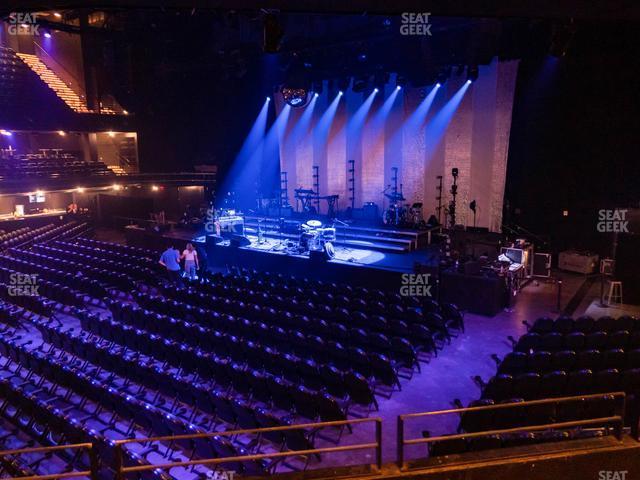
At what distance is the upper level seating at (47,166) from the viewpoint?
20906 millimetres

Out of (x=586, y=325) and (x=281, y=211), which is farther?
(x=281, y=211)

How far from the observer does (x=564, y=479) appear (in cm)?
475

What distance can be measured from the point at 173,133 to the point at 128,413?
2016cm

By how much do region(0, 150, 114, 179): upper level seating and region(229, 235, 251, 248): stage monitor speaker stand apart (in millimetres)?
9646

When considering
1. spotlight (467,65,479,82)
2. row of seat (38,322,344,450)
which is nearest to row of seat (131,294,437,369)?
row of seat (38,322,344,450)

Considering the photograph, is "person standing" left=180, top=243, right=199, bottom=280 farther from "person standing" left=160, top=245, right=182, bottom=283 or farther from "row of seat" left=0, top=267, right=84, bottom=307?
"row of seat" left=0, top=267, right=84, bottom=307

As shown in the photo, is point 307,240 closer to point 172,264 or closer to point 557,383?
point 172,264

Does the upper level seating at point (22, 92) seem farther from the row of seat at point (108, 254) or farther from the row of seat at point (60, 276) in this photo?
the row of seat at point (60, 276)

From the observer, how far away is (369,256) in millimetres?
15305

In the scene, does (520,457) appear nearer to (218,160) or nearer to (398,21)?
(398,21)

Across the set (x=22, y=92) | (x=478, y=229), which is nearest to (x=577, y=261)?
(x=478, y=229)

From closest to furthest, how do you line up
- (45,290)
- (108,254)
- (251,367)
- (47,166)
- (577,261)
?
(251,367) → (45,290) → (577,261) → (108,254) → (47,166)

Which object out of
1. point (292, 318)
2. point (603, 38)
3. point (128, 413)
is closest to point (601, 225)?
point (603, 38)

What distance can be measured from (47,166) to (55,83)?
605 cm
